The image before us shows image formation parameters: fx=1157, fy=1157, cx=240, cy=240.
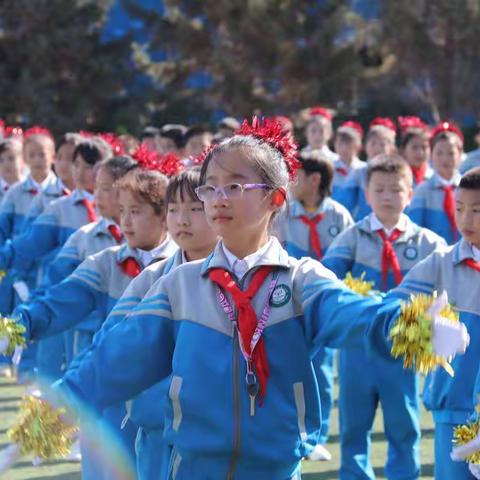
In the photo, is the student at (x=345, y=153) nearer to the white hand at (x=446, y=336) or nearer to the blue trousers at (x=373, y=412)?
the blue trousers at (x=373, y=412)

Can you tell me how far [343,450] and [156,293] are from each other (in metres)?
2.75

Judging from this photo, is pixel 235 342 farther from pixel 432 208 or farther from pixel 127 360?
pixel 432 208

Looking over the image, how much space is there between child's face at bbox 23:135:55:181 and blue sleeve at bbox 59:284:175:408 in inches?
246

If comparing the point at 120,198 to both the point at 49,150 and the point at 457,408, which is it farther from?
the point at 49,150

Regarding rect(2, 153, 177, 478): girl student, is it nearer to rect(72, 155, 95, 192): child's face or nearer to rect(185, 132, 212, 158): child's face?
rect(72, 155, 95, 192): child's face

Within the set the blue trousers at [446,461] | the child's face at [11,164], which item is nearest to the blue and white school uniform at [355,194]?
the child's face at [11,164]

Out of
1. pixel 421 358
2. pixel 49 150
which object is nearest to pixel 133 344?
pixel 421 358

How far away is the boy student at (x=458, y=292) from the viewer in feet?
15.5

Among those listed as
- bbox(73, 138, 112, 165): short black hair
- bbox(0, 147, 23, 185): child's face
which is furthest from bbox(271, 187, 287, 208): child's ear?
bbox(0, 147, 23, 185): child's face

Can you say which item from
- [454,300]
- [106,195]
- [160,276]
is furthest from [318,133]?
[160,276]

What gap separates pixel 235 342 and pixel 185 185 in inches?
46.0

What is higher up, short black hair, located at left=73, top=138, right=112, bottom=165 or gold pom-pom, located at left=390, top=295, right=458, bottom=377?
short black hair, located at left=73, top=138, right=112, bottom=165

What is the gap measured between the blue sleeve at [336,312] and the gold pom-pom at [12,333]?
1.28 m

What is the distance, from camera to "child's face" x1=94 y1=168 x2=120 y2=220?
6.05m
